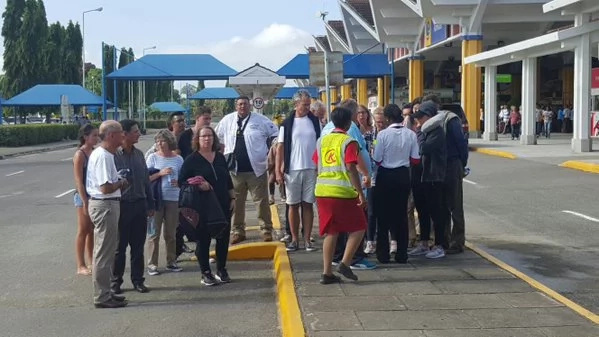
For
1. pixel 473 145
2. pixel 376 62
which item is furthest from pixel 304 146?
pixel 376 62

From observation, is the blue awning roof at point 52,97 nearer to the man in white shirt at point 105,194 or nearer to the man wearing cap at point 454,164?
the man wearing cap at point 454,164

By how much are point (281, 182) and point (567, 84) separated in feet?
126

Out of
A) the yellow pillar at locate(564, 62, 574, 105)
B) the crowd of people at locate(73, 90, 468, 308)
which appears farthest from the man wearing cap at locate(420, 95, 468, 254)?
the yellow pillar at locate(564, 62, 574, 105)

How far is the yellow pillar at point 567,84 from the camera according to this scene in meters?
42.8

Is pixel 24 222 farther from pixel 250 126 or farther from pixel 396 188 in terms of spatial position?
pixel 396 188

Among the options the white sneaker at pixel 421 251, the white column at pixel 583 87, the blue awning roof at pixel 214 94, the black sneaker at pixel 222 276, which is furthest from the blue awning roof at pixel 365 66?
the black sneaker at pixel 222 276

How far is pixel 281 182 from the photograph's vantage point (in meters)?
8.87

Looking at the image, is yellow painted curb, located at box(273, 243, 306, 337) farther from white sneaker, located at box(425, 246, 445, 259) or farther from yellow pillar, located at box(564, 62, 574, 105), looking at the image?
yellow pillar, located at box(564, 62, 574, 105)

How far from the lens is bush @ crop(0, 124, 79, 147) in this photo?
40.4 metres

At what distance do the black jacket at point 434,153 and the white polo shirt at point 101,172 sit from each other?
3406mm

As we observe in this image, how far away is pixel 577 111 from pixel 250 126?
18063mm

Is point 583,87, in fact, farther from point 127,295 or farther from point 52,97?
point 52,97

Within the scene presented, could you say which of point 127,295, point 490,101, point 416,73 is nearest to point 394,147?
point 127,295

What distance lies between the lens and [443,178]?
319 inches
